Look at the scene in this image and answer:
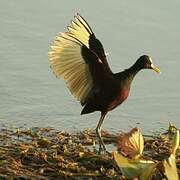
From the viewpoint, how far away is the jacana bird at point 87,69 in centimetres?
683

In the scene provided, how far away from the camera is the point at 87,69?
22.8 ft

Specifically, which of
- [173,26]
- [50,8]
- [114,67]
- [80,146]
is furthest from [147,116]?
[50,8]

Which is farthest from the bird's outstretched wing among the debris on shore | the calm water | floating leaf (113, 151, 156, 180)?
floating leaf (113, 151, 156, 180)

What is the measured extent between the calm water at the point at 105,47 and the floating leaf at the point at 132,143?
242cm

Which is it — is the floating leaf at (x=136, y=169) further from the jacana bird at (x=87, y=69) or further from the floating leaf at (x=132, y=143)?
the jacana bird at (x=87, y=69)

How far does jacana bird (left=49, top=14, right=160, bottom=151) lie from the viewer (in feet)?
22.4

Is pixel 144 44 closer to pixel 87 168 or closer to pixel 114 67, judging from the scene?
pixel 114 67

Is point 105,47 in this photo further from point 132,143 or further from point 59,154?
point 132,143

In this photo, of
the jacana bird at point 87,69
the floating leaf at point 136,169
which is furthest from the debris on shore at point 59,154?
the floating leaf at point 136,169

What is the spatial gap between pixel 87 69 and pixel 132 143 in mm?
1469

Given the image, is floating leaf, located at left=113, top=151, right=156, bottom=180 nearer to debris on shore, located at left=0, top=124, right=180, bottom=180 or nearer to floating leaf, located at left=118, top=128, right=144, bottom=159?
floating leaf, located at left=118, top=128, right=144, bottom=159

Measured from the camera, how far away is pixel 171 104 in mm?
8961

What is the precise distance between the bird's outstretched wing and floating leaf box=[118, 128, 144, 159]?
4.50 feet

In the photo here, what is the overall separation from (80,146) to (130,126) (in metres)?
1.42
